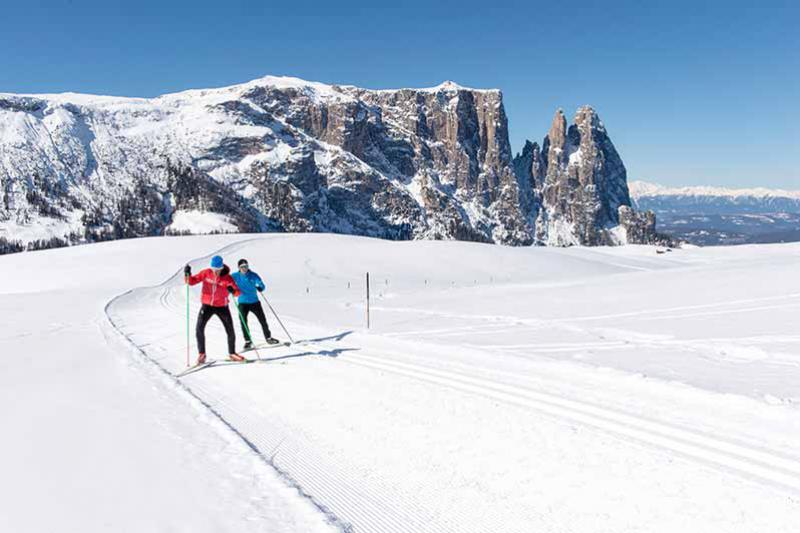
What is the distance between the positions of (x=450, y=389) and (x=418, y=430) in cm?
219

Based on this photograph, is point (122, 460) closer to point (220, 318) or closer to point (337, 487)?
point (337, 487)

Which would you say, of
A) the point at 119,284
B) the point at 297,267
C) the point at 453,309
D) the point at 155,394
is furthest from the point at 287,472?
the point at 297,267

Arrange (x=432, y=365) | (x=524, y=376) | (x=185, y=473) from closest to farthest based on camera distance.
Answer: (x=185, y=473) → (x=524, y=376) → (x=432, y=365)

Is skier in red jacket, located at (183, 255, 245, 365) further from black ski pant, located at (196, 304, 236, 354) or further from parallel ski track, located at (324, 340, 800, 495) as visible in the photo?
parallel ski track, located at (324, 340, 800, 495)

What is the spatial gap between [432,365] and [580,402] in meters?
3.83

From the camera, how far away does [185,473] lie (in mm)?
5727

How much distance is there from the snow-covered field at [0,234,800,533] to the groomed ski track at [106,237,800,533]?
31 mm

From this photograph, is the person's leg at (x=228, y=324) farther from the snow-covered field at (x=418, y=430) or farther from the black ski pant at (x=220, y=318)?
the snow-covered field at (x=418, y=430)

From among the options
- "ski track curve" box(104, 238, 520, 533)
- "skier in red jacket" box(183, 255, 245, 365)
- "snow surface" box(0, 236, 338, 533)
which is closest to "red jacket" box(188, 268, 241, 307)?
"skier in red jacket" box(183, 255, 245, 365)

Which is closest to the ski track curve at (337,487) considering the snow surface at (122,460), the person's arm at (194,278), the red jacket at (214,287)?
the snow surface at (122,460)

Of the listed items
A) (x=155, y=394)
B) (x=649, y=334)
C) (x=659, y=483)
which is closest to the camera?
(x=659, y=483)

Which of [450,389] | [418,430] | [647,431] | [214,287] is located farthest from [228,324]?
[647,431]

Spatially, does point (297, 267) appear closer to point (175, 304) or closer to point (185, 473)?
point (175, 304)

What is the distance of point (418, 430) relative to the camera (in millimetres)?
7266
